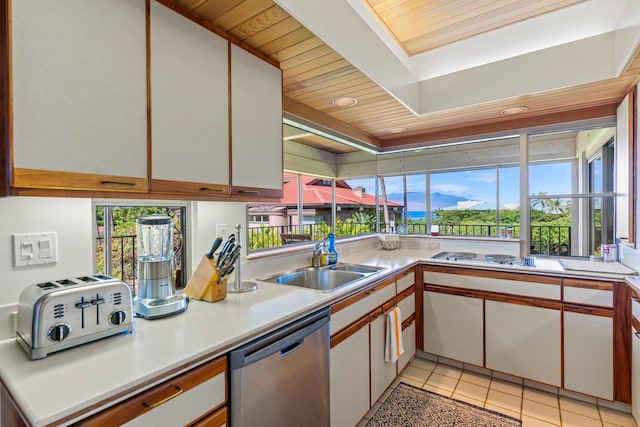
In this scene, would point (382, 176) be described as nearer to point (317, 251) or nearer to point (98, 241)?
point (317, 251)

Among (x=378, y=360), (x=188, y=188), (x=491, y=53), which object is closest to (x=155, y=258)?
(x=188, y=188)

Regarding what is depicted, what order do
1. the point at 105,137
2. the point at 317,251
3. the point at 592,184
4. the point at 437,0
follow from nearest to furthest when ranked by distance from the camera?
the point at 105,137, the point at 437,0, the point at 317,251, the point at 592,184

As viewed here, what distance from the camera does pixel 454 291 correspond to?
2.59m

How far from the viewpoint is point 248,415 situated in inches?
44.8

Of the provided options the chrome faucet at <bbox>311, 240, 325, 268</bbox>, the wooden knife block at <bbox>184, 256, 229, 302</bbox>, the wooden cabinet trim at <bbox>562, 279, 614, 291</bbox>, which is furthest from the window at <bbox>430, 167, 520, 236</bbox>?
the wooden knife block at <bbox>184, 256, 229, 302</bbox>

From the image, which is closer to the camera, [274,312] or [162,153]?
[162,153]

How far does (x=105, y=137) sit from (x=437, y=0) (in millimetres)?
1890

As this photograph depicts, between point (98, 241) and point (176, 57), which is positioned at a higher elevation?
point (176, 57)

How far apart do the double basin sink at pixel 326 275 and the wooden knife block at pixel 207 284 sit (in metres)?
0.65

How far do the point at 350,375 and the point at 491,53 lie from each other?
242 cm

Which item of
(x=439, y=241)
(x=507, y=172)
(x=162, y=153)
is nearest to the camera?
(x=162, y=153)

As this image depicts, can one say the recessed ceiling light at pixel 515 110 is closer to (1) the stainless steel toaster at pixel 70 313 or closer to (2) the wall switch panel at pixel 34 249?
(1) the stainless steel toaster at pixel 70 313

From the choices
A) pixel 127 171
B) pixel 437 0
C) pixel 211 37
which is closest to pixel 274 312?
pixel 127 171

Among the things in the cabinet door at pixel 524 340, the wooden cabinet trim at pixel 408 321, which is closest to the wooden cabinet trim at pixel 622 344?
the cabinet door at pixel 524 340
